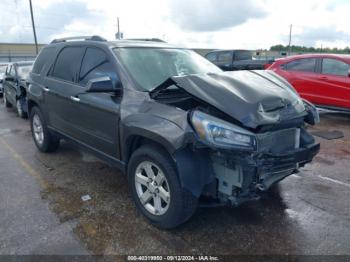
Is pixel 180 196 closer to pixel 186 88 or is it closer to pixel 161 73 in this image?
pixel 186 88

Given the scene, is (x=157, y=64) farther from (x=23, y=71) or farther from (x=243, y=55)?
(x=243, y=55)

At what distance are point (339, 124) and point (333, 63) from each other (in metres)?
1.50

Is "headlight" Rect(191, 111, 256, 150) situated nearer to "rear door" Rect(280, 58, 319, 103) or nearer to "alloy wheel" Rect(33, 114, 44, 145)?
"alloy wheel" Rect(33, 114, 44, 145)

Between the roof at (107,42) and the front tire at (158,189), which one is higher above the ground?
the roof at (107,42)

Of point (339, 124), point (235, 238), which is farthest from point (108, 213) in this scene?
point (339, 124)

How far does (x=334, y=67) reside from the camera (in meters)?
7.70

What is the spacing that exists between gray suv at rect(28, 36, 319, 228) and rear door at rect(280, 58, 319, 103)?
5120mm

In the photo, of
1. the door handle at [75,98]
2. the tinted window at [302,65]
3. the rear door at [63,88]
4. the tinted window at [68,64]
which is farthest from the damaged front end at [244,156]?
the tinted window at [302,65]

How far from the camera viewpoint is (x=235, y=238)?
9.82 ft

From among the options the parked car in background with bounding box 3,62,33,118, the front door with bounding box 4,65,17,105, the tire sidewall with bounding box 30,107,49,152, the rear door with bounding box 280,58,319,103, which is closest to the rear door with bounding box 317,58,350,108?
the rear door with bounding box 280,58,319,103

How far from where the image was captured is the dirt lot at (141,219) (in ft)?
9.43

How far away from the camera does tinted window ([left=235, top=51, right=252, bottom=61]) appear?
50.0 ft

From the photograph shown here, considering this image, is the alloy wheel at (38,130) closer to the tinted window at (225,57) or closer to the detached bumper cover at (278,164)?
the detached bumper cover at (278,164)

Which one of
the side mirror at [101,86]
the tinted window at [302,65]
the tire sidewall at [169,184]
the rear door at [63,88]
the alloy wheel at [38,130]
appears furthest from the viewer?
the tinted window at [302,65]
